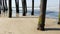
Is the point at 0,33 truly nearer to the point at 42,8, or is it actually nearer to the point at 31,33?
the point at 31,33

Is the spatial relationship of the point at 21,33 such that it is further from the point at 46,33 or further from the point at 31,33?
the point at 46,33

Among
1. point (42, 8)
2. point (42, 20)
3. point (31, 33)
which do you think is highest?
point (42, 8)

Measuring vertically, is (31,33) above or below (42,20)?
below

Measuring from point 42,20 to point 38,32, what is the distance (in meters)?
0.39

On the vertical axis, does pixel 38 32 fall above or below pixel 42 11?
below

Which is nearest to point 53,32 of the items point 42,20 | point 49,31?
point 49,31

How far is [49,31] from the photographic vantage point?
5328mm

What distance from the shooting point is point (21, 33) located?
5.11 meters

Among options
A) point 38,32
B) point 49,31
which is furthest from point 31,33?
point 49,31

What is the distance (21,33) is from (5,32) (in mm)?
513

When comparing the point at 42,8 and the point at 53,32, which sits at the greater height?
the point at 42,8

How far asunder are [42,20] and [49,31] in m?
0.40

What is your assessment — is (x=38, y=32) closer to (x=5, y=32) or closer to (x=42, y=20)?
(x=42, y=20)

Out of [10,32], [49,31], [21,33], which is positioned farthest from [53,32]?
[10,32]
